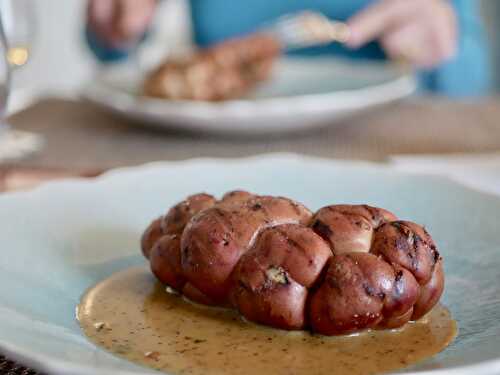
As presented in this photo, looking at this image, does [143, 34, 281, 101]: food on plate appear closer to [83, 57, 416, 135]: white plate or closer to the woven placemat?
[83, 57, 416, 135]: white plate

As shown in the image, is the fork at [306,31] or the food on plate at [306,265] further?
the fork at [306,31]

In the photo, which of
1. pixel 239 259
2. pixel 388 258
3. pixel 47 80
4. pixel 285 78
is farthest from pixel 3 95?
pixel 47 80

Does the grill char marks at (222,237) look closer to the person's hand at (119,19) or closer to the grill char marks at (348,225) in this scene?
the grill char marks at (348,225)

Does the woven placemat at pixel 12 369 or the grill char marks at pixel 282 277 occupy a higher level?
the grill char marks at pixel 282 277

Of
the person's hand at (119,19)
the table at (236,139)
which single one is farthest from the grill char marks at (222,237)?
the person's hand at (119,19)

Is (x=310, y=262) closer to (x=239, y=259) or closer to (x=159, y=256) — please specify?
(x=239, y=259)

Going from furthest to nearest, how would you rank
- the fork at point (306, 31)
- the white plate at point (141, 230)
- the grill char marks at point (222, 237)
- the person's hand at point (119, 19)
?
the person's hand at point (119, 19), the fork at point (306, 31), the grill char marks at point (222, 237), the white plate at point (141, 230)

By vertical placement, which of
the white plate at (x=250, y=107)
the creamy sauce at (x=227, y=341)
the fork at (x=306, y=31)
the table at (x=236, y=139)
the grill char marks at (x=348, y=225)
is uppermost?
the fork at (x=306, y=31)
